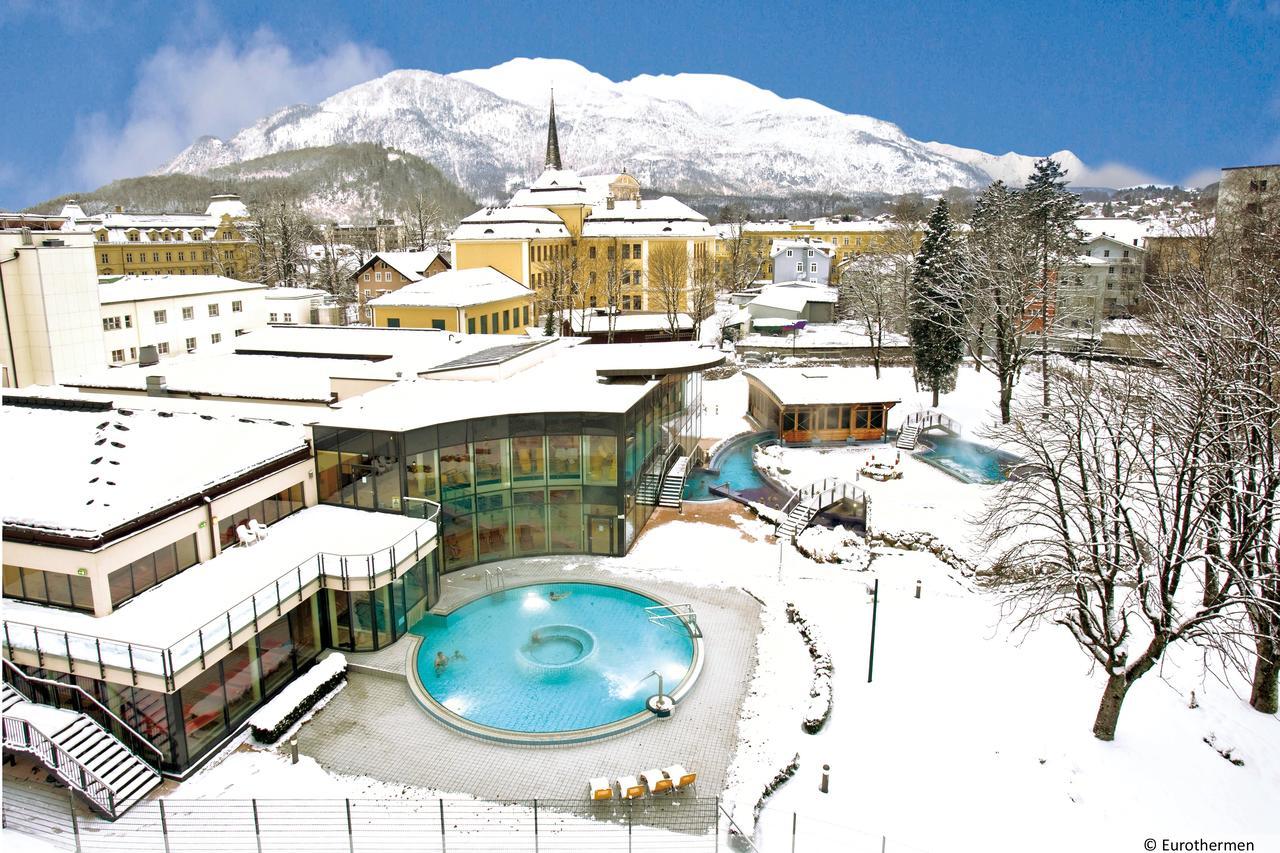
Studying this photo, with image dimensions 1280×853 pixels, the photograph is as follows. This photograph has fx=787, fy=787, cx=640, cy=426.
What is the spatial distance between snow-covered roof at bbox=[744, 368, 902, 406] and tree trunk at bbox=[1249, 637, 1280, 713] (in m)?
20.5

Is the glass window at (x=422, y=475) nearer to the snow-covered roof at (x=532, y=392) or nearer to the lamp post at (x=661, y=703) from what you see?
the snow-covered roof at (x=532, y=392)

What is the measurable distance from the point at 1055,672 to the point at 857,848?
773 centimetres

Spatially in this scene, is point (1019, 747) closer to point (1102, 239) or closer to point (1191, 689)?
point (1191, 689)

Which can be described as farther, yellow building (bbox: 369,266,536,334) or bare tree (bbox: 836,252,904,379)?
bare tree (bbox: 836,252,904,379)

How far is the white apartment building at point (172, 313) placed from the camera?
4122 cm

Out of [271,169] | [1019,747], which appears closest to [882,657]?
[1019,747]

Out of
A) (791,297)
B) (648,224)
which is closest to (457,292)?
(648,224)

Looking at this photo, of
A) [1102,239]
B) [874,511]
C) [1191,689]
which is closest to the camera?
[1191,689]

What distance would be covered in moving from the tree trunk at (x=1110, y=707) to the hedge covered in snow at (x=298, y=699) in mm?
15987

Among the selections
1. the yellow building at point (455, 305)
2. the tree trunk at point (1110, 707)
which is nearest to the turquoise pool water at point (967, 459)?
the tree trunk at point (1110, 707)

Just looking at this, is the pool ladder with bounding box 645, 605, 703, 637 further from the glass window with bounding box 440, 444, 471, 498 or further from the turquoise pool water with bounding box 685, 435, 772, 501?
Answer: the turquoise pool water with bounding box 685, 435, 772, 501

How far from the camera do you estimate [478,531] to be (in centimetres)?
2270

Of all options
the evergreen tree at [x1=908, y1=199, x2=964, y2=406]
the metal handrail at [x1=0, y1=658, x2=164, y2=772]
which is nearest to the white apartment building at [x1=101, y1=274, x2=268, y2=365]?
the metal handrail at [x1=0, y1=658, x2=164, y2=772]

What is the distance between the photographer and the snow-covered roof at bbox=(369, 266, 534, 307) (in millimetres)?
41031
